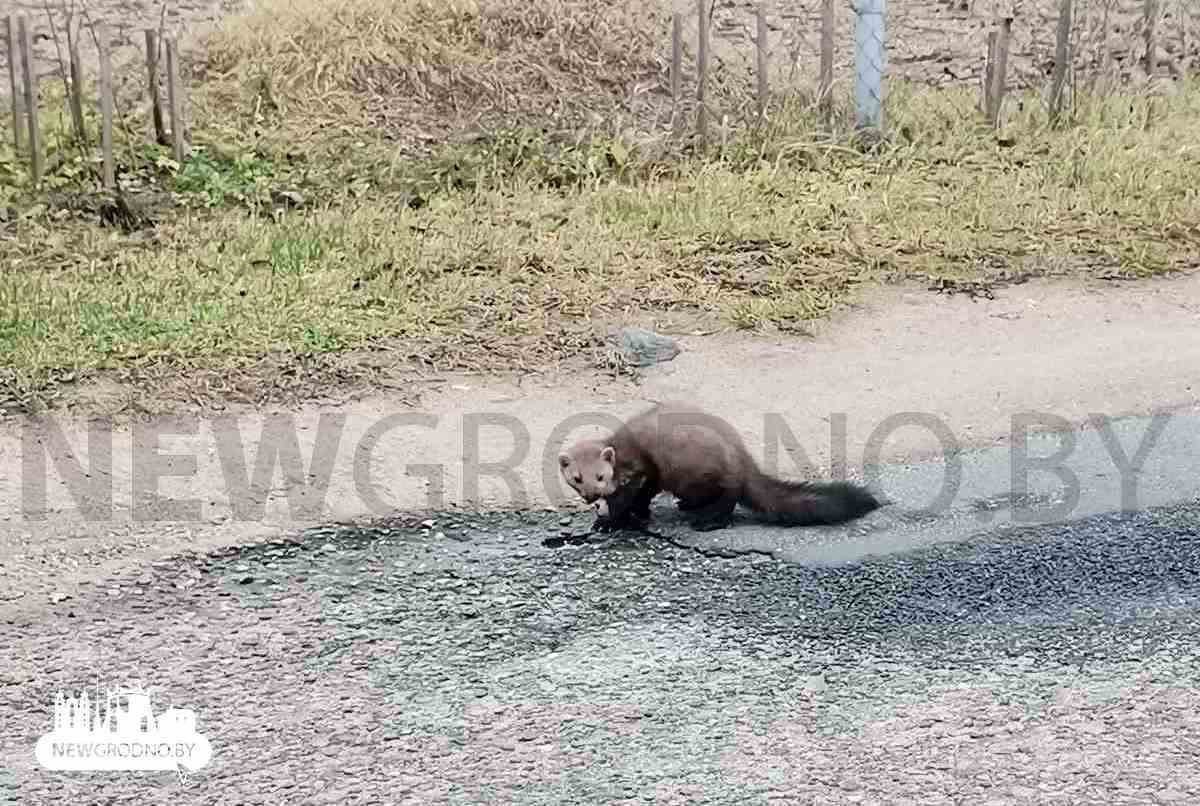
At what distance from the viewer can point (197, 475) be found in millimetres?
6012

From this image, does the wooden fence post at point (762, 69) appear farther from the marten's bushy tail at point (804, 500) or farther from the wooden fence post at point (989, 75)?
the marten's bushy tail at point (804, 500)

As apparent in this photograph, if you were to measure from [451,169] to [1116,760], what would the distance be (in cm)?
660

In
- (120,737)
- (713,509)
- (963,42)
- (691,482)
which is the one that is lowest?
(120,737)

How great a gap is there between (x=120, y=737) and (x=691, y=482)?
217 centimetres

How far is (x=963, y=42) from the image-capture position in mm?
12195

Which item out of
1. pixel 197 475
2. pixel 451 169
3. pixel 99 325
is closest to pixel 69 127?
pixel 451 169

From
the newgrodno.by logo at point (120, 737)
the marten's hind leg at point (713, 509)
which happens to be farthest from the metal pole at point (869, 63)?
the newgrodno.by logo at point (120, 737)

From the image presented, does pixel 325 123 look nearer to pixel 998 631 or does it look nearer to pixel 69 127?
pixel 69 127

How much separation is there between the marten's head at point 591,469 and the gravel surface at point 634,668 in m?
0.17

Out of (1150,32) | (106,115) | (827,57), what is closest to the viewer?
(106,115)

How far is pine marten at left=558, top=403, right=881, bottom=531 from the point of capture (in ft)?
18.5

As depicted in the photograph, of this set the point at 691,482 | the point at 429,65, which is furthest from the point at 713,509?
the point at 429,65

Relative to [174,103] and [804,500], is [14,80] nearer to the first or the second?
[174,103]

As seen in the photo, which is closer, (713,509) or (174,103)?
(713,509)
